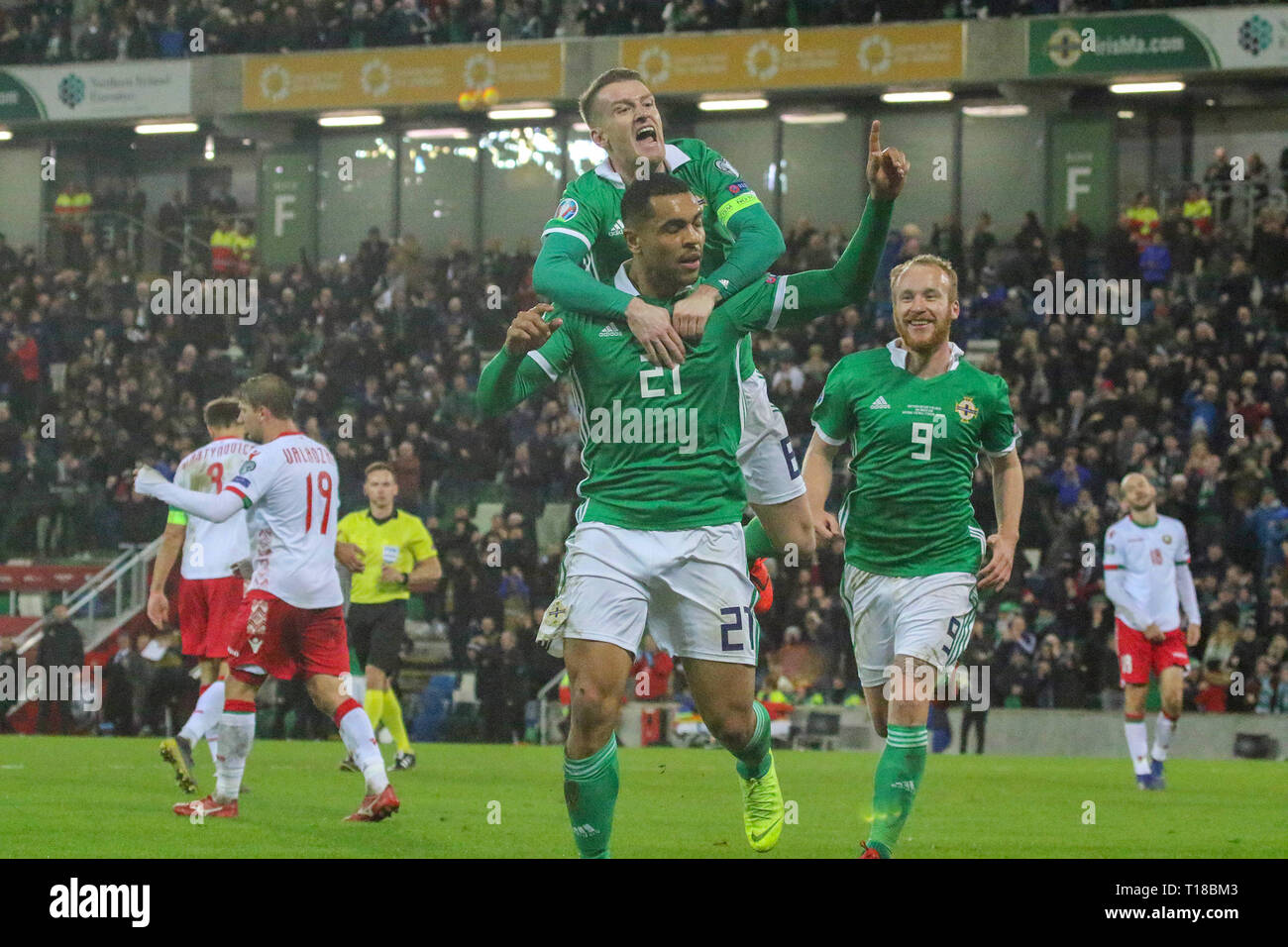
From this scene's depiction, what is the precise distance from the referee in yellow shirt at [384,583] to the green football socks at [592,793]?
770cm

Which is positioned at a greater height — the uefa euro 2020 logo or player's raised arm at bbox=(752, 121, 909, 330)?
the uefa euro 2020 logo

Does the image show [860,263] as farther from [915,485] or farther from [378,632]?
[378,632]

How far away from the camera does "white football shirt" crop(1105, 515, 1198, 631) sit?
14461 mm

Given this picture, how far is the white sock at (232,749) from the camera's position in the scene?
1015 centimetres

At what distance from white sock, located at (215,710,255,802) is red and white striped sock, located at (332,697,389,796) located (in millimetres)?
554

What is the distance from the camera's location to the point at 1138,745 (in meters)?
14.2

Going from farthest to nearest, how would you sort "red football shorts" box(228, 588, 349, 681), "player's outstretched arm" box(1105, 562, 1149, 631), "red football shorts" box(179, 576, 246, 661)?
"player's outstretched arm" box(1105, 562, 1149, 631) → "red football shorts" box(179, 576, 246, 661) → "red football shorts" box(228, 588, 349, 681)

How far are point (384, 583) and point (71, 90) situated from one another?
22574 mm

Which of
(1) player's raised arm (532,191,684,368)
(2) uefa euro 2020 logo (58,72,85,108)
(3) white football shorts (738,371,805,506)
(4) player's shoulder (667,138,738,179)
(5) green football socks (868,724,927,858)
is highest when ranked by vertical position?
(2) uefa euro 2020 logo (58,72,85,108)

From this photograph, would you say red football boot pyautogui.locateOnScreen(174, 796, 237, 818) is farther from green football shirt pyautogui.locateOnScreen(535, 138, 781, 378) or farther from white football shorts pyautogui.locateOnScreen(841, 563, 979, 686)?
green football shirt pyautogui.locateOnScreen(535, 138, 781, 378)

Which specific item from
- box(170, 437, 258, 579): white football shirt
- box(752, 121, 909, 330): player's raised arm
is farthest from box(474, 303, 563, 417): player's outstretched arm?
box(170, 437, 258, 579): white football shirt

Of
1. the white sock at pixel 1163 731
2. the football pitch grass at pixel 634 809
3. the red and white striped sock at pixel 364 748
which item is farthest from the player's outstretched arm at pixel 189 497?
the white sock at pixel 1163 731

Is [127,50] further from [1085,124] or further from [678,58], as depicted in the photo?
[1085,124]
